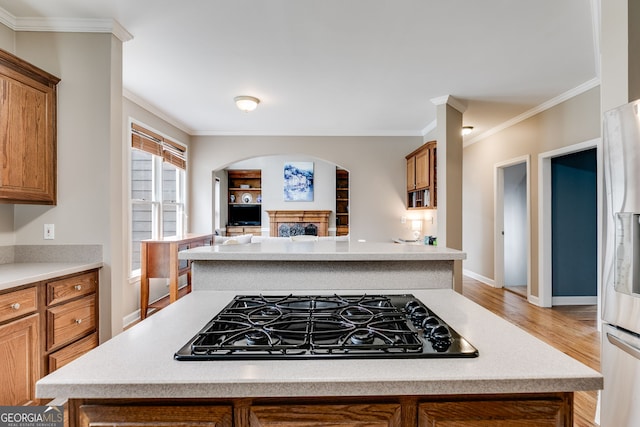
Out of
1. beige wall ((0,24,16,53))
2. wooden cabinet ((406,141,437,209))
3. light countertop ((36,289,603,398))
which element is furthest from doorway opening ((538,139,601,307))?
beige wall ((0,24,16,53))

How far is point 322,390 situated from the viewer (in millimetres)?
701

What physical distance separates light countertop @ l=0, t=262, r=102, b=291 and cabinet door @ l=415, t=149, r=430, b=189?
4.12 m

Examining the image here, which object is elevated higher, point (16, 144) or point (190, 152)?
point (190, 152)

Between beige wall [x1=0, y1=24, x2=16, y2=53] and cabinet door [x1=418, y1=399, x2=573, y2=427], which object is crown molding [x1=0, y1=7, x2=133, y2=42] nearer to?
beige wall [x1=0, y1=24, x2=16, y2=53]

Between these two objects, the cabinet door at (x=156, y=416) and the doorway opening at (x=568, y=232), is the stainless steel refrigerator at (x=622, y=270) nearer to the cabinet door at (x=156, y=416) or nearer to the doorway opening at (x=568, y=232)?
the cabinet door at (x=156, y=416)

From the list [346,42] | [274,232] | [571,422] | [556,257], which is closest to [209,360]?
[571,422]

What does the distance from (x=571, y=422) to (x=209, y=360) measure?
0.82 meters

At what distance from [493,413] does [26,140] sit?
2828 millimetres

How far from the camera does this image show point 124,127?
383 cm

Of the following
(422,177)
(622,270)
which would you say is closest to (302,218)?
(422,177)

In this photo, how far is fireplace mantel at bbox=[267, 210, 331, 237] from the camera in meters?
8.49

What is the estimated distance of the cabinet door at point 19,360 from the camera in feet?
5.64

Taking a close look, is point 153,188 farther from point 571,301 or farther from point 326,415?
point 571,301

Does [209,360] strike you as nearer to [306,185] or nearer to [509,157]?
[509,157]
